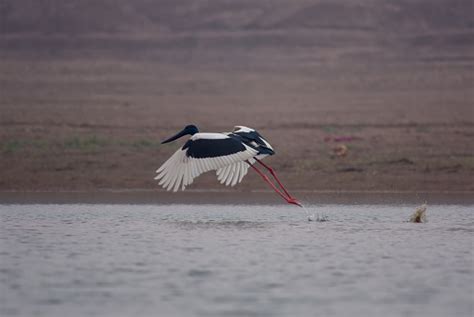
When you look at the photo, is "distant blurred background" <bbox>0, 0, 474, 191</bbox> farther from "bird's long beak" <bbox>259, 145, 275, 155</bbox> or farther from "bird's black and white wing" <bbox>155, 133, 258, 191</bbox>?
"bird's black and white wing" <bbox>155, 133, 258, 191</bbox>

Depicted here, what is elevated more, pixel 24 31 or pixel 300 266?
pixel 24 31

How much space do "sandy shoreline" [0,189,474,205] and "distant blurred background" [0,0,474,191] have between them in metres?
0.35

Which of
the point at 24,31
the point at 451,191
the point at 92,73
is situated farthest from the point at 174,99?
the point at 24,31

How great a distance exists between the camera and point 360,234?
40.6ft

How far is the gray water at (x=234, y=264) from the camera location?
26.6 ft

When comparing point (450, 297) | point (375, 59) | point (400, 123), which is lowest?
point (450, 297)

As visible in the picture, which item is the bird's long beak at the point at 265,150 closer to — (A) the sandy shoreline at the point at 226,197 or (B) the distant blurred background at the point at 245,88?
(A) the sandy shoreline at the point at 226,197

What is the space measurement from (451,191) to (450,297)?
1011cm

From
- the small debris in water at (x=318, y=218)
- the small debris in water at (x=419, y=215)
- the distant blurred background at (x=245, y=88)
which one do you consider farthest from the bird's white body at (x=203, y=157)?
the distant blurred background at (x=245, y=88)

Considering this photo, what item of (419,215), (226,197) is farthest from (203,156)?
(226,197)

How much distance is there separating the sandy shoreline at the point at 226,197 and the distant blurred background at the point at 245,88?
0.35 meters

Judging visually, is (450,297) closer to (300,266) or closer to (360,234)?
(300,266)

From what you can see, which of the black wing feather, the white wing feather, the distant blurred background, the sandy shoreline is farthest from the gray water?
the distant blurred background

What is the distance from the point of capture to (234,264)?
10016 millimetres
